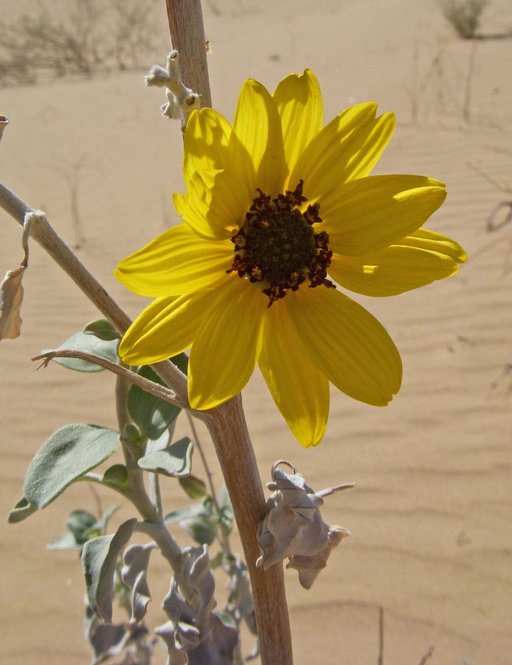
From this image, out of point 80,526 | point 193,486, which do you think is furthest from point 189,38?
A: point 80,526

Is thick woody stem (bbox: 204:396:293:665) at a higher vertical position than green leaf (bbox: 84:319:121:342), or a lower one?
lower

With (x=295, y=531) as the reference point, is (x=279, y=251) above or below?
above

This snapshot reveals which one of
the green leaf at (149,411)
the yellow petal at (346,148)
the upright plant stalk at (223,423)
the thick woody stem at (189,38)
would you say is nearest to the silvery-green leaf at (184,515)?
the upright plant stalk at (223,423)

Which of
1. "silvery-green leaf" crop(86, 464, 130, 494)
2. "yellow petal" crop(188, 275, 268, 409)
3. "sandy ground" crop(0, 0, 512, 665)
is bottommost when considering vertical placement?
"sandy ground" crop(0, 0, 512, 665)

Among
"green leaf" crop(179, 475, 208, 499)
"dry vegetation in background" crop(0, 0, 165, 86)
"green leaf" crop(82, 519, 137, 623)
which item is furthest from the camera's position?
"dry vegetation in background" crop(0, 0, 165, 86)

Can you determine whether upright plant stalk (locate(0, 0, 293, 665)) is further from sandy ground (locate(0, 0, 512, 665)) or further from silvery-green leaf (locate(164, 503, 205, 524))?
sandy ground (locate(0, 0, 512, 665))

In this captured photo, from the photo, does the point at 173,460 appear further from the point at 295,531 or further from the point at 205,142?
the point at 205,142

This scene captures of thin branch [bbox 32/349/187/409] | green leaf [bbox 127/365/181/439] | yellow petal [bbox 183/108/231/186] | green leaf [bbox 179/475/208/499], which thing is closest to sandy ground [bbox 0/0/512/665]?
green leaf [bbox 179/475/208/499]
